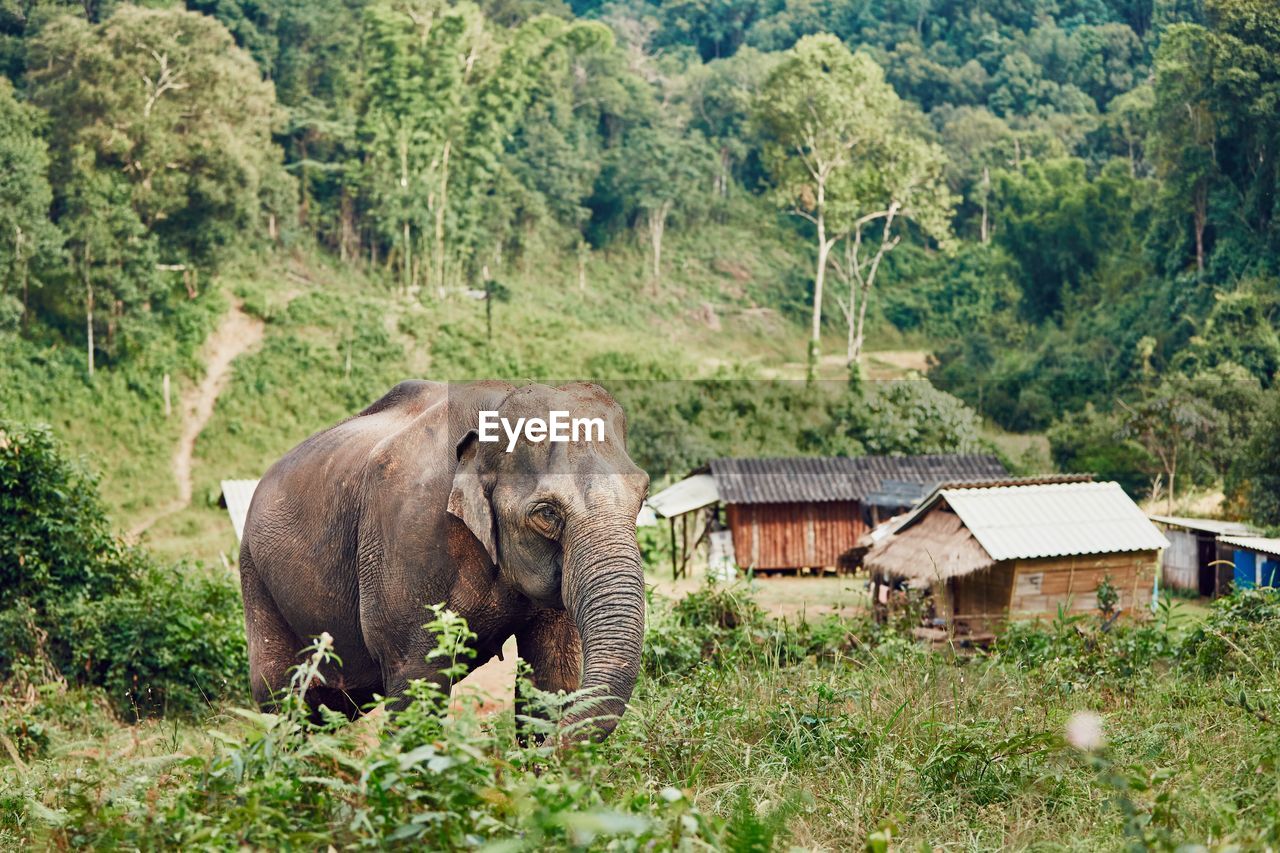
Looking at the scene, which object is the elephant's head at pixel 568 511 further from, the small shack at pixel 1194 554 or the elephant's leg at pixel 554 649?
the small shack at pixel 1194 554

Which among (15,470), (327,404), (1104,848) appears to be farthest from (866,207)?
(1104,848)

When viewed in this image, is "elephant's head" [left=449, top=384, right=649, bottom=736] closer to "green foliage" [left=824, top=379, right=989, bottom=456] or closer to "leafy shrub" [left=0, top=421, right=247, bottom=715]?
"leafy shrub" [left=0, top=421, right=247, bottom=715]

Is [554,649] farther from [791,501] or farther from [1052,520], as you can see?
[791,501]

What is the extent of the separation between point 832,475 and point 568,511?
75.0 ft

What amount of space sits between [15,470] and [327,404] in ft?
81.7

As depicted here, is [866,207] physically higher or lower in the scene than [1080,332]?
higher

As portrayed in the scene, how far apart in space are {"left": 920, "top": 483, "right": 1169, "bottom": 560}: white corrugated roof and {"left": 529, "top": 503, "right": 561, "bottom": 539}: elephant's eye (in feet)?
37.6

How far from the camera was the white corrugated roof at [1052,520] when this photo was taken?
1612 centimetres

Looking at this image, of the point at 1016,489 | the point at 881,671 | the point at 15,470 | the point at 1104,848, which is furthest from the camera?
the point at 1016,489

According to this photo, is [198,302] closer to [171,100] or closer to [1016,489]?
[171,100]

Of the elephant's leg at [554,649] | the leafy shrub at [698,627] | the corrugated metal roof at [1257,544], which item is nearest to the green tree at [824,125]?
the corrugated metal roof at [1257,544]

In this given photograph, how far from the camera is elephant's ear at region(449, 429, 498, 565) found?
17.1 feet

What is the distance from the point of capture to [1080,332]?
43469 mm

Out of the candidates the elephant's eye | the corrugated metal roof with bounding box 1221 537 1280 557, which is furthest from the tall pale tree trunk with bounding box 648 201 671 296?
the elephant's eye
